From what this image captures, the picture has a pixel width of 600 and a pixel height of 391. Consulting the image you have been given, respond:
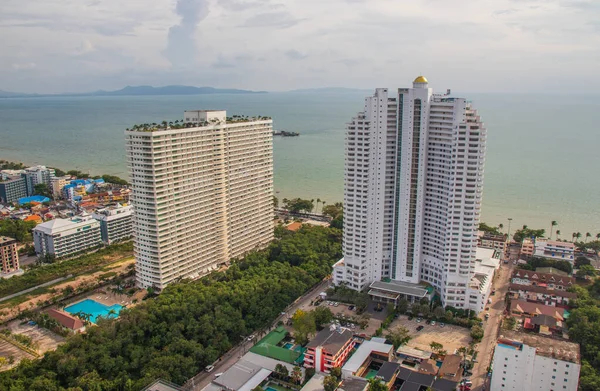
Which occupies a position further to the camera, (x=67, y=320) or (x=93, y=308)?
(x=93, y=308)

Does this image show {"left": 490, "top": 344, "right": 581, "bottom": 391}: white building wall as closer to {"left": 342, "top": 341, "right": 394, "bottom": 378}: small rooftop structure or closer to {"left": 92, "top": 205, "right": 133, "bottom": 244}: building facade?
{"left": 342, "top": 341, "right": 394, "bottom": 378}: small rooftop structure

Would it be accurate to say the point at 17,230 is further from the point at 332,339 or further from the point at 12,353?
the point at 332,339

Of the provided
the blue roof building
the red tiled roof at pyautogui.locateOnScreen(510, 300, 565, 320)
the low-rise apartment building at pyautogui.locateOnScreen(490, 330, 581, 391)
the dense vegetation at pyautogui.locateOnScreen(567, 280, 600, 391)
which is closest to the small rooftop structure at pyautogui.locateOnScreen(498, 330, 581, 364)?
the low-rise apartment building at pyautogui.locateOnScreen(490, 330, 581, 391)

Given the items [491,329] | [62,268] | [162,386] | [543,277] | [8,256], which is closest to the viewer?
[162,386]

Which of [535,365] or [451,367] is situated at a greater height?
[535,365]

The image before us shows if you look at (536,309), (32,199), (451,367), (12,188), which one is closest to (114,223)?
(32,199)

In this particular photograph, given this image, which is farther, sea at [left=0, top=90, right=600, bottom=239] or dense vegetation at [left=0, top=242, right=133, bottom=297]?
sea at [left=0, top=90, right=600, bottom=239]

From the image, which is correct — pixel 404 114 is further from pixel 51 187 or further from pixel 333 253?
pixel 51 187
